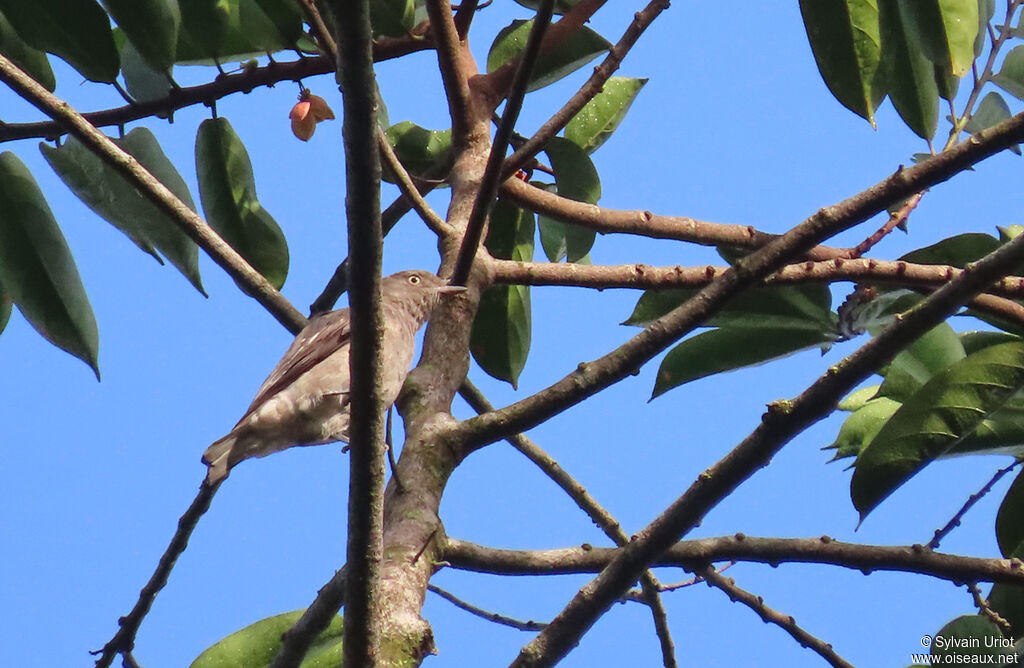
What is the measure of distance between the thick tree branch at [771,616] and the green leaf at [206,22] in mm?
2339

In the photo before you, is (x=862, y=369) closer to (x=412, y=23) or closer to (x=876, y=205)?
(x=876, y=205)

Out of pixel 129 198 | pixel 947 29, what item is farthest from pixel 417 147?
pixel 947 29

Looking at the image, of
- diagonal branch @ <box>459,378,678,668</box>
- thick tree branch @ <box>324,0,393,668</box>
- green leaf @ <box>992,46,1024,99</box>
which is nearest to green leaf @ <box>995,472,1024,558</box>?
diagonal branch @ <box>459,378,678,668</box>

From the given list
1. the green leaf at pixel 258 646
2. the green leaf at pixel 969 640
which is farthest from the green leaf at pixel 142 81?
the green leaf at pixel 969 640

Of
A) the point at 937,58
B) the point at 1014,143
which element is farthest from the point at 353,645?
the point at 937,58

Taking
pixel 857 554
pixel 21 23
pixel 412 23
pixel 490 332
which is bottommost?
pixel 857 554

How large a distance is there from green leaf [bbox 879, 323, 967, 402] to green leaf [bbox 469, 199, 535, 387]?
141cm

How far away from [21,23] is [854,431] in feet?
10.1

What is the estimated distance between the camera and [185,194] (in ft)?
11.3

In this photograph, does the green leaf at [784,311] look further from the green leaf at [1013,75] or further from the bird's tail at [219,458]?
the bird's tail at [219,458]

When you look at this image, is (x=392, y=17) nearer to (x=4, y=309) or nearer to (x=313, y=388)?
(x=313, y=388)

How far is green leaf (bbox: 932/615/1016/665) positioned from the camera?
259 cm

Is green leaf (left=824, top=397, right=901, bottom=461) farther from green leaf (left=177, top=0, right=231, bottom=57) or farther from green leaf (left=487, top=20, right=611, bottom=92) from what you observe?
green leaf (left=177, top=0, right=231, bottom=57)

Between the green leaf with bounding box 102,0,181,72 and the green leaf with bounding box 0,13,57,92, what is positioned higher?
the green leaf with bounding box 0,13,57,92
